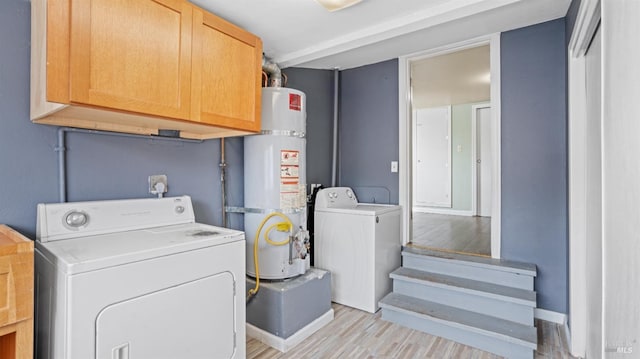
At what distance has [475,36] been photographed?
8.73 ft

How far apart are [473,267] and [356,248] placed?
97 centimetres

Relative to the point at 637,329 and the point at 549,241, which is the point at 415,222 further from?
the point at 637,329

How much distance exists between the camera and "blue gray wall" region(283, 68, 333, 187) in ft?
10.5

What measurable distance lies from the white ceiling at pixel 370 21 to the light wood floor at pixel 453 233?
2.03m

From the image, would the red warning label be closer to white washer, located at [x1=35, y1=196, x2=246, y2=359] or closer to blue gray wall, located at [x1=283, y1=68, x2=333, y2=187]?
blue gray wall, located at [x1=283, y1=68, x2=333, y2=187]

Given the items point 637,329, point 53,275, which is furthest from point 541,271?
point 53,275

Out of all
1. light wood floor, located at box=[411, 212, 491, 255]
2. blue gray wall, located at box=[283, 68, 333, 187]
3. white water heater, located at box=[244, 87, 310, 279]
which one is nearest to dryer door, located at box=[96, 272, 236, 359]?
white water heater, located at box=[244, 87, 310, 279]

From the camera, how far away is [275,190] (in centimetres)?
226

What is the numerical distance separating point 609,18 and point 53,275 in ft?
7.16

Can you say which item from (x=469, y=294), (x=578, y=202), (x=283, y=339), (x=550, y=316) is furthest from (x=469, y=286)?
(x=283, y=339)

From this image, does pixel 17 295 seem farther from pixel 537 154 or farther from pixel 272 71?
pixel 537 154

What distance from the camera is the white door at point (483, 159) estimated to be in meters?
5.75

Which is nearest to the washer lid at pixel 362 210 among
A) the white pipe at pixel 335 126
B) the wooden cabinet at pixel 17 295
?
the white pipe at pixel 335 126

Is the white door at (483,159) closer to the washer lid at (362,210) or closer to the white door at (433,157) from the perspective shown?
the white door at (433,157)
